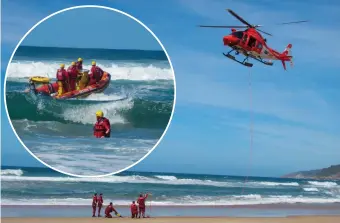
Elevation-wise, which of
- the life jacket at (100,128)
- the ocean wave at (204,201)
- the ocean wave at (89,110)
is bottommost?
the ocean wave at (204,201)

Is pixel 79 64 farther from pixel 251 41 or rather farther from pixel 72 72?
pixel 251 41

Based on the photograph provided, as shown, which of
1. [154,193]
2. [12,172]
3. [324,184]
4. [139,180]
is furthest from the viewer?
[324,184]

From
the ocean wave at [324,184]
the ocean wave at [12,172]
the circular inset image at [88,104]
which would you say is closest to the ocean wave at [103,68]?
the circular inset image at [88,104]

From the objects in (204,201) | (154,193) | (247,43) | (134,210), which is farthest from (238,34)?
(154,193)

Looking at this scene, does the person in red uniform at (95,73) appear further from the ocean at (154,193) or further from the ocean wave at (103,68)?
the ocean at (154,193)

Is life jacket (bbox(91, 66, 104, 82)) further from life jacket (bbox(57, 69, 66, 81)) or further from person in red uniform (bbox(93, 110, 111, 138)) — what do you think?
person in red uniform (bbox(93, 110, 111, 138))

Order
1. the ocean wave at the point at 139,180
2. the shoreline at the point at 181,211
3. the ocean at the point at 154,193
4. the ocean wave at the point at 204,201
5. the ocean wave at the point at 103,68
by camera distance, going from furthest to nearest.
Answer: the ocean wave at the point at 139,180
the ocean at the point at 154,193
the ocean wave at the point at 204,201
the shoreline at the point at 181,211
the ocean wave at the point at 103,68

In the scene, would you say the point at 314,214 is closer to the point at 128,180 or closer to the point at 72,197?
the point at 72,197
